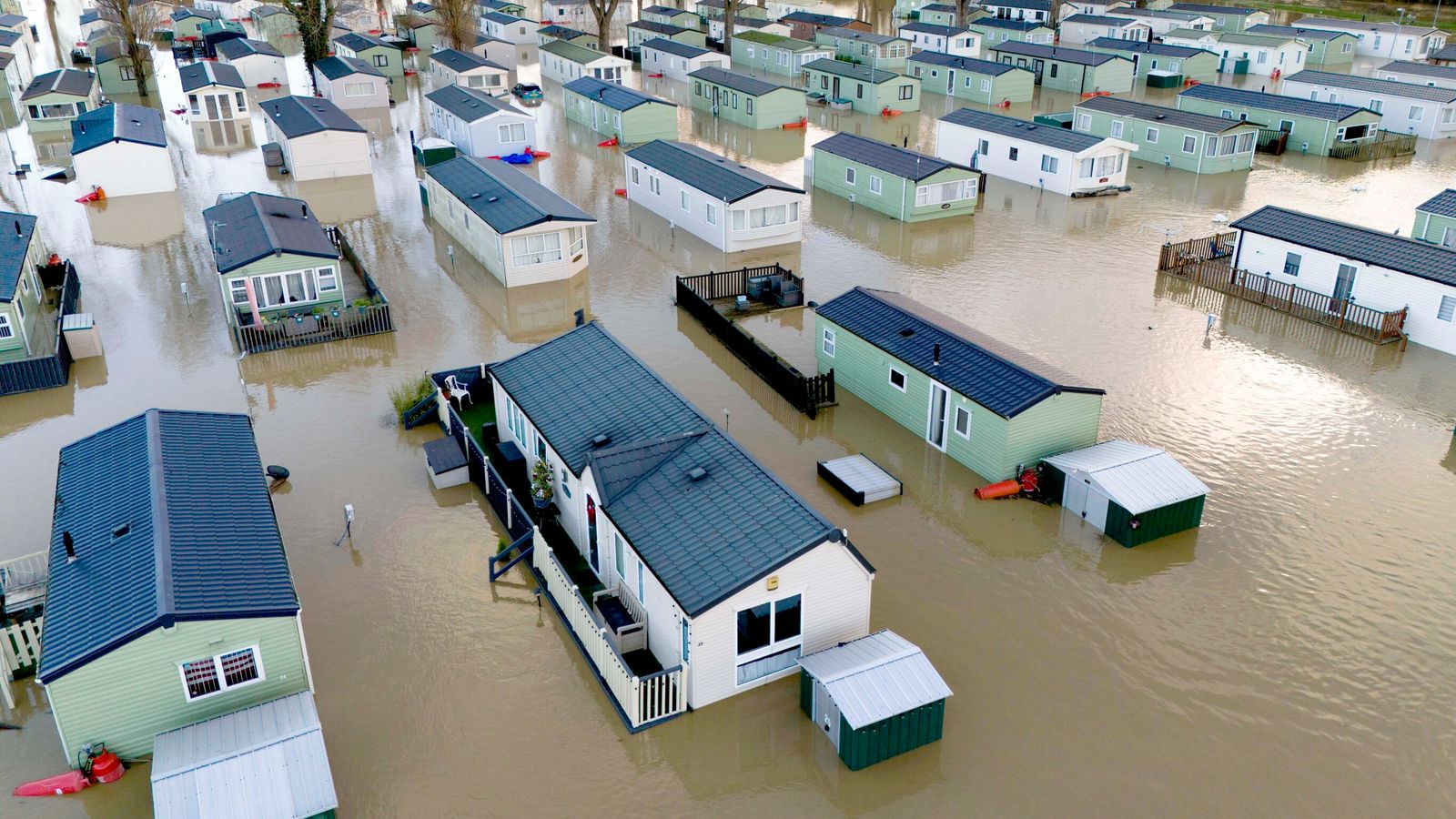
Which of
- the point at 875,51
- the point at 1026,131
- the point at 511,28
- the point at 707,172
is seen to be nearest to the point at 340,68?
the point at 511,28

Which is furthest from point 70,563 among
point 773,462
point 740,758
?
point 773,462

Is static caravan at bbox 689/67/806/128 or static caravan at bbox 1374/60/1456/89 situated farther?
static caravan at bbox 1374/60/1456/89

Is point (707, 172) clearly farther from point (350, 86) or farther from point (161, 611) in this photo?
point (350, 86)

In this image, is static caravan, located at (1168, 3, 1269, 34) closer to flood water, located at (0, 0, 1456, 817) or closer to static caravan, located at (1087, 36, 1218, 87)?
static caravan, located at (1087, 36, 1218, 87)

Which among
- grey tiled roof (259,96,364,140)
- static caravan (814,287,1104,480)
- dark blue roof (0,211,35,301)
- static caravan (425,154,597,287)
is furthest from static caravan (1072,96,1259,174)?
dark blue roof (0,211,35,301)

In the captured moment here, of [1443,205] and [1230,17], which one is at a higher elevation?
[1230,17]

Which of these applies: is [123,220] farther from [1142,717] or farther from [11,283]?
[1142,717]
